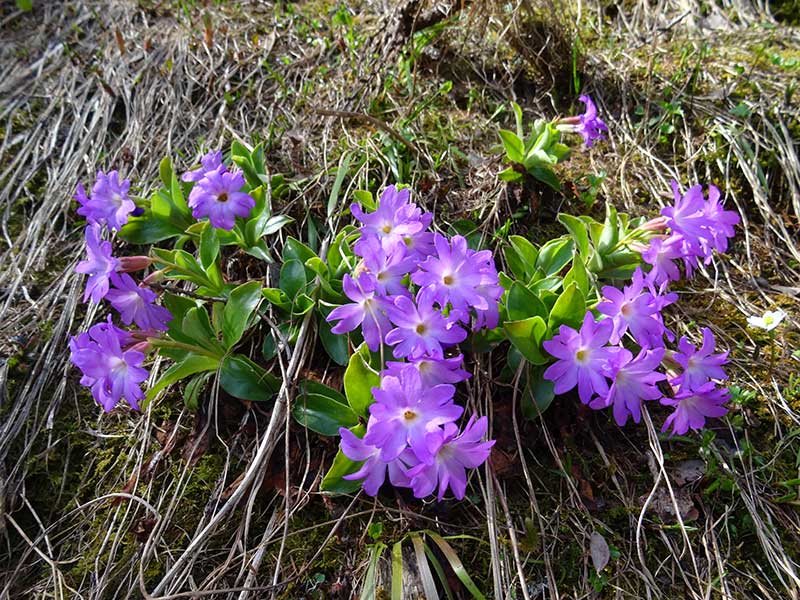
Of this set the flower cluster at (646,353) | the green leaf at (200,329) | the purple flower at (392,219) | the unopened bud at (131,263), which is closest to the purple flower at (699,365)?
the flower cluster at (646,353)

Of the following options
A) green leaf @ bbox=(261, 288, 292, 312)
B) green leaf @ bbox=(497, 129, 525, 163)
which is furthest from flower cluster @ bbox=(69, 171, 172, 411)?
green leaf @ bbox=(497, 129, 525, 163)

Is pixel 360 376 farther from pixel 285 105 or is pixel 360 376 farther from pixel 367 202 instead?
pixel 285 105

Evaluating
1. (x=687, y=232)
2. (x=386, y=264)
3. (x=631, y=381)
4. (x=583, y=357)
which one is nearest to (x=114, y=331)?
(x=386, y=264)

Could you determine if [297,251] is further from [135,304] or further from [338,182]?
[135,304]

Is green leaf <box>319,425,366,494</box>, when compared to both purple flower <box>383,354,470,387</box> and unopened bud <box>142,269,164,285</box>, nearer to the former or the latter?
purple flower <box>383,354,470,387</box>

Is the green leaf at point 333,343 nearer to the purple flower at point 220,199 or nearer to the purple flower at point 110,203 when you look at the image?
the purple flower at point 220,199
